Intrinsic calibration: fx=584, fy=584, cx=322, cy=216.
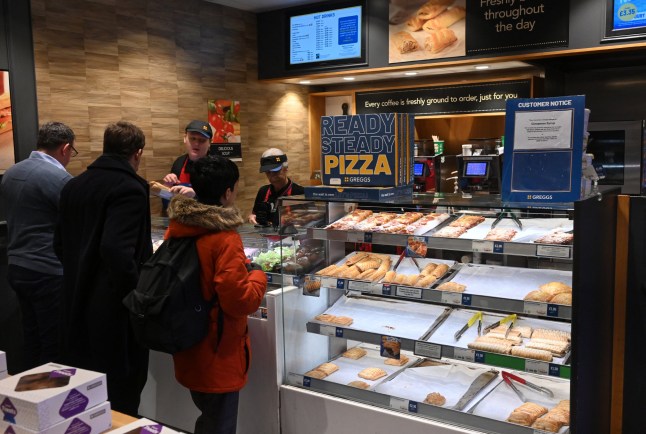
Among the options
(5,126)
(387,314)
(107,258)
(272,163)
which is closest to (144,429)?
(107,258)

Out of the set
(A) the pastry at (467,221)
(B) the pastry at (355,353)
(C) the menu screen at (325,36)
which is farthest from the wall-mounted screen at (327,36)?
(A) the pastry at (467,221)

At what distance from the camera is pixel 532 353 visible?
2.27 meters

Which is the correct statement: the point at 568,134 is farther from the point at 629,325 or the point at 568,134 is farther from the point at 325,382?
the point at 325,382

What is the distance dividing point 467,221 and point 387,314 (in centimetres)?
67

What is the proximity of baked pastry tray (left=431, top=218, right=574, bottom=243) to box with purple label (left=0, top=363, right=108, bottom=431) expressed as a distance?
1504 millimetres

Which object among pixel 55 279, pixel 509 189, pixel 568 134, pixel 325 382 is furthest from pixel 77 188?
pixel 568 134

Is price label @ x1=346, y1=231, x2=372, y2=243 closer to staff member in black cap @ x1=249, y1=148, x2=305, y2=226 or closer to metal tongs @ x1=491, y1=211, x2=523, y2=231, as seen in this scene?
metal tongs @ x1=491, y1=211, x2=523, y2=231

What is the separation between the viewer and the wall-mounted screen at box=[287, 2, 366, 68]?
627cm

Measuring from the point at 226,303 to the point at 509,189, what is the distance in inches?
47.6

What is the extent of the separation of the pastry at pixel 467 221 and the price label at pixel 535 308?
43cm

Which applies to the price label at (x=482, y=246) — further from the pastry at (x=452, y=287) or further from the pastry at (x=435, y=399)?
the pastry at (x=435, y=399)

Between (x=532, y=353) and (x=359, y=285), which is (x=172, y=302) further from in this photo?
(x=532, y=353)

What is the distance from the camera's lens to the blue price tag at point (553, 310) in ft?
7.30

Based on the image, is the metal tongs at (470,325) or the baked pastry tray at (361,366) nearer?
the metal tongs at (470,325)
